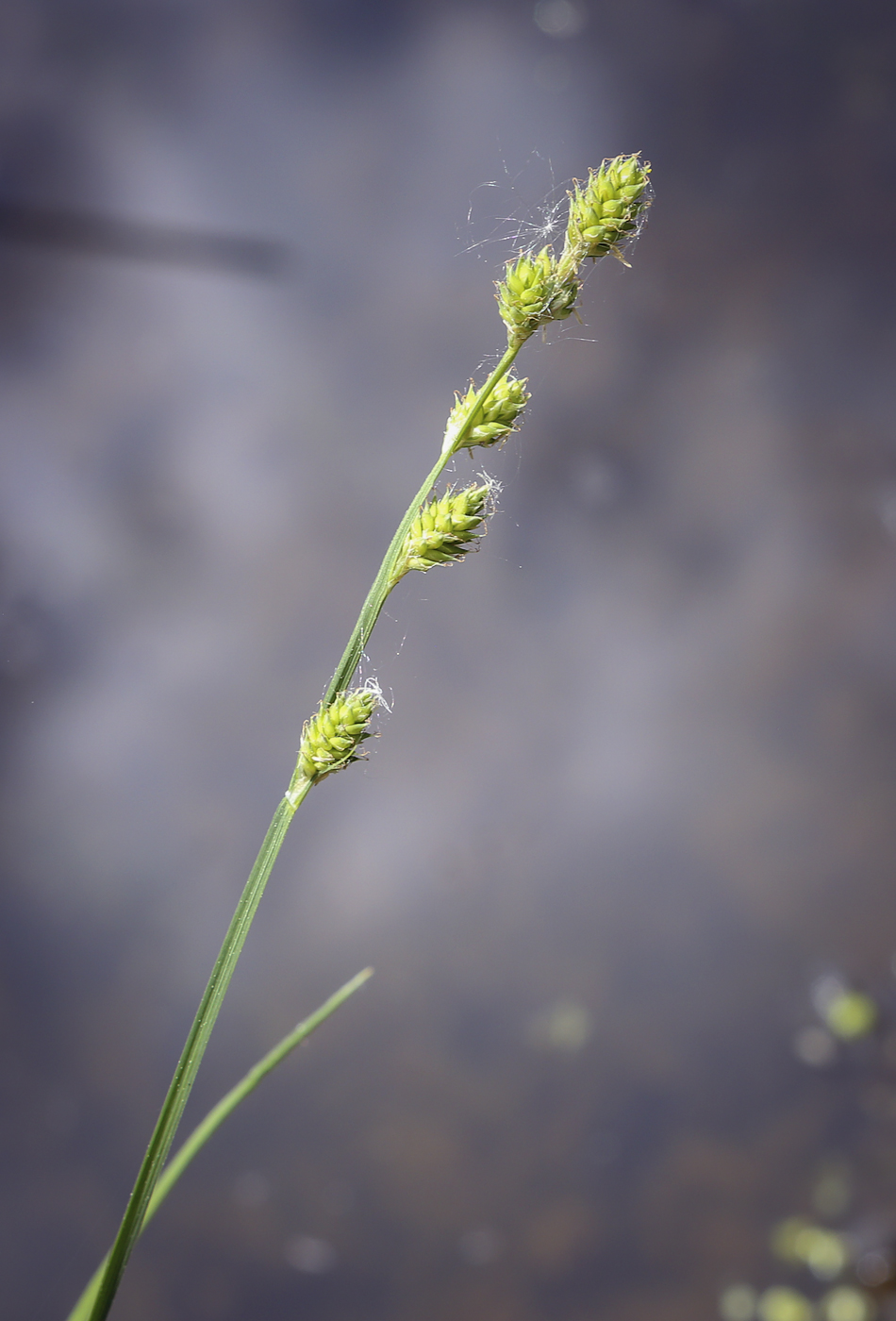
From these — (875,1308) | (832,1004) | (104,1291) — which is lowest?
(875,1308)

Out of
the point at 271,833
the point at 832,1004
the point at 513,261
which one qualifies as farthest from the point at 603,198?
the point at 832,1004

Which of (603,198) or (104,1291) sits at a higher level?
(603,198)

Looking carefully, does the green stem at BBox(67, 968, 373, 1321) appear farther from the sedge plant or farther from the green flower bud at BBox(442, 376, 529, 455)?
the green flower bud at BBox(442, 376, 529, 455)

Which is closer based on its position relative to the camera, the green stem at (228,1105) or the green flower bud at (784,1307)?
the green stem at (228,1105)

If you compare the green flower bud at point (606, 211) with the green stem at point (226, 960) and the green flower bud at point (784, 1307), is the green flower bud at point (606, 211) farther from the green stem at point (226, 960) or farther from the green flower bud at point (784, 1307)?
the green flower bud at point (784, 1307)

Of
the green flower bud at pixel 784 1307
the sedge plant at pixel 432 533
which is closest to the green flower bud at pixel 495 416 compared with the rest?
the sedge plant at pixel 432 533

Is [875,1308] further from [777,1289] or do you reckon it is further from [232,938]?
A: [232,938]

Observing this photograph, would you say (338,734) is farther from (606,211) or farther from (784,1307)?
(784,1307)

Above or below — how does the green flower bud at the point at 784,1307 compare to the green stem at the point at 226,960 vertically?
below
